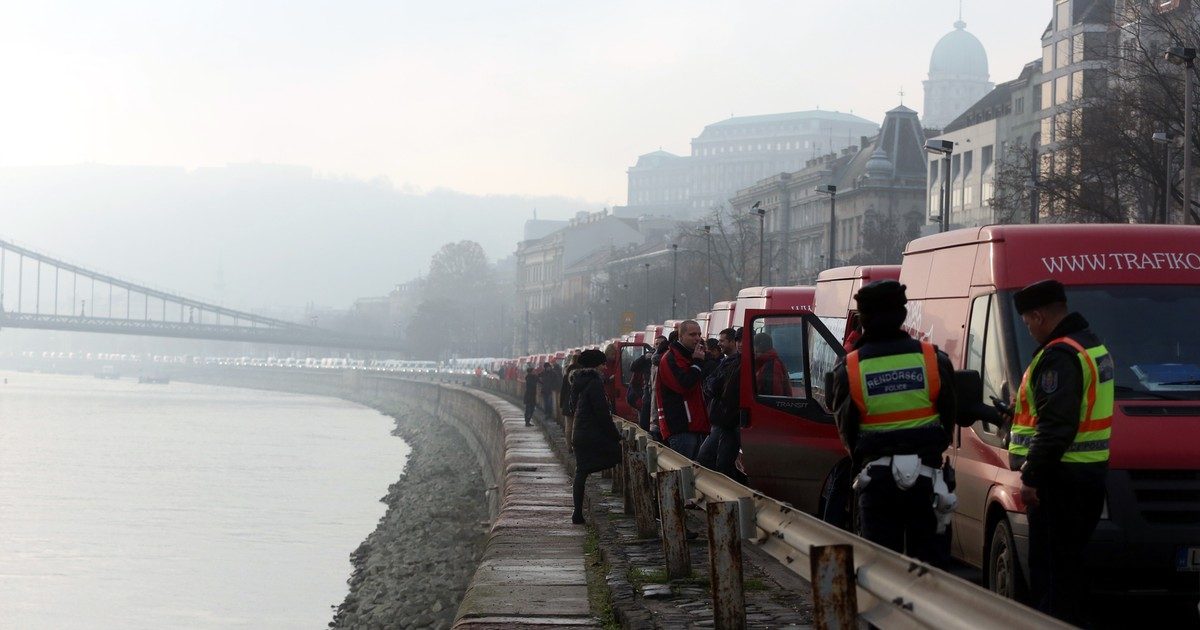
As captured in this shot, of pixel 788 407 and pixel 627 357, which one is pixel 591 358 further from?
pixel 627 357

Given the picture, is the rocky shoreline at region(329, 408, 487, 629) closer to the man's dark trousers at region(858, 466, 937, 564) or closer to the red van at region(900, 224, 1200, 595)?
the red van at region(900, 224, 1200, 595)

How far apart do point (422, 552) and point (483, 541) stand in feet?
17.6

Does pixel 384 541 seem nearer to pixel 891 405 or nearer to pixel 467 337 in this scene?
pixel 891 405

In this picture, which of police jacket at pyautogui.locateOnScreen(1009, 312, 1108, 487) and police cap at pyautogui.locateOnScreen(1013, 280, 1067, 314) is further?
police cap at pyautogui.locateOnScreen(1013, 280, 1067, 314)

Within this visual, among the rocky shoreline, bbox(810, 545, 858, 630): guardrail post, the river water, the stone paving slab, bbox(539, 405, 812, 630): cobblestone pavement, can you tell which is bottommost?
the river water

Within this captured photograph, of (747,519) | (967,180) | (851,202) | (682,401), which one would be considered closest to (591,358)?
(682,401)

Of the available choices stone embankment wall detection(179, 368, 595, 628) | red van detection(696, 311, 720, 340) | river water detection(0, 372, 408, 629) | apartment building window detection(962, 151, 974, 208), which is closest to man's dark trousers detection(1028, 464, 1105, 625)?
stone embankment wall detection(179, 368, 595, 628)

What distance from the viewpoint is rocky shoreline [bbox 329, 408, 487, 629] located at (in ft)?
72.4

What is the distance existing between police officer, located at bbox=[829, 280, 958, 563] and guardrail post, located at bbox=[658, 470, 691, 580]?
7.62 feet

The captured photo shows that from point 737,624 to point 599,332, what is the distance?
113 m

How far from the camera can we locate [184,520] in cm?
4359

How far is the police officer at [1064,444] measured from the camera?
282 inches

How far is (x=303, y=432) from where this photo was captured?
8869cm

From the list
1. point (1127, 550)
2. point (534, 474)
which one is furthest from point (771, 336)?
point (534, 474)
